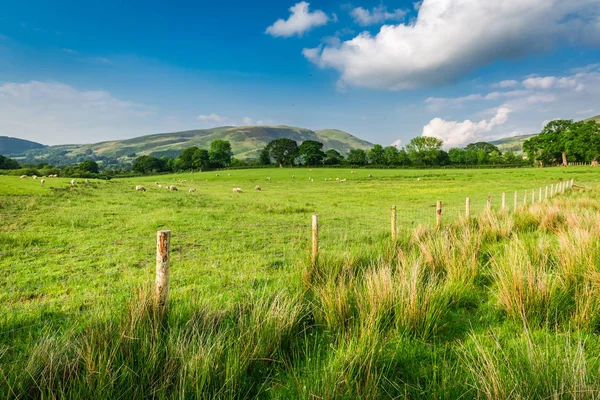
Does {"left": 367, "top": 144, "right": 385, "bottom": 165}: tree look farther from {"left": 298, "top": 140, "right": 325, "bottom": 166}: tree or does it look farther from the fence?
the fence

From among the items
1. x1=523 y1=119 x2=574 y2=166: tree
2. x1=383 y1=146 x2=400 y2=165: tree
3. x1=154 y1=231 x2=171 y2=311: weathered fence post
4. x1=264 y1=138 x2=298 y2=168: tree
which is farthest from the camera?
x1=264 y1=138 x2=298 y2=168: tree

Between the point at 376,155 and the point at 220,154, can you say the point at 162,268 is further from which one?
the point at 220,154

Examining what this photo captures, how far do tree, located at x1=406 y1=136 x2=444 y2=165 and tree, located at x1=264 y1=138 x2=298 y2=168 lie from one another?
45.0m

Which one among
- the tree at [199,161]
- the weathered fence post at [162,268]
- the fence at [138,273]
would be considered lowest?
the fence at [138,273]

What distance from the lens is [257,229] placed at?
14.2 metres

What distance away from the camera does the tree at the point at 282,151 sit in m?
121

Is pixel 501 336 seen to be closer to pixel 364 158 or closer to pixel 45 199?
pixel 45 199

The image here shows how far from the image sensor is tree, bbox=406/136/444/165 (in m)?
121

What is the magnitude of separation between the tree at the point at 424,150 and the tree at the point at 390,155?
589cm

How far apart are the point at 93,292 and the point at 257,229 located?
8044 millimetres

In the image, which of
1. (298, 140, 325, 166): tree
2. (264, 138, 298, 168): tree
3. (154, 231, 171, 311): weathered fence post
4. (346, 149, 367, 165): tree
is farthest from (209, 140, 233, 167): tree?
(154, 231, 171, 311): weathered fence post

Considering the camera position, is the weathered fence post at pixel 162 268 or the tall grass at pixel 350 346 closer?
the tall grass at pixel 350 346

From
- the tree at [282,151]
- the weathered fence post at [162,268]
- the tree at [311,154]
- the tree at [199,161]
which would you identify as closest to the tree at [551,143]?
the tree at [311,154]

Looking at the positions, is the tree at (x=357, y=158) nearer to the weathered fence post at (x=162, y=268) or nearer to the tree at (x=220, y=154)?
the tree at (x=220, y=154)
